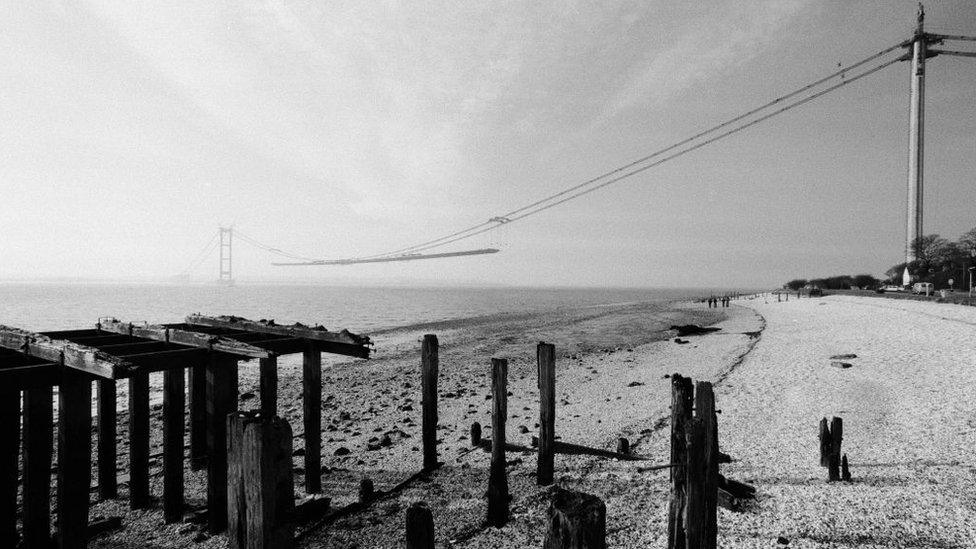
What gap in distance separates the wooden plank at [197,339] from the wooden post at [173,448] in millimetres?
620

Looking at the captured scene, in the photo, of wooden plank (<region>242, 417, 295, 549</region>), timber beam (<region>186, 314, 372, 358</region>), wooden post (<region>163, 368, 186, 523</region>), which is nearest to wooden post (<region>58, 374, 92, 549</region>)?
wooden post (<region>163, 368, 186, 523</region>)

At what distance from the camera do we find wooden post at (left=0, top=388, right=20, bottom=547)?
568cm

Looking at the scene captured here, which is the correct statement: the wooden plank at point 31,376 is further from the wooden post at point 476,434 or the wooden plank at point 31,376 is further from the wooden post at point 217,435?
the wooden post at point 476,434

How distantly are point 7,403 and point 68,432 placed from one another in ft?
4.11

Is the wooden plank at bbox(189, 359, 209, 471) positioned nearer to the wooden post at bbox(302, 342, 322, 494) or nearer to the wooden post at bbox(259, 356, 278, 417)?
the wooden post at bbox(259, 356, 278, 417)

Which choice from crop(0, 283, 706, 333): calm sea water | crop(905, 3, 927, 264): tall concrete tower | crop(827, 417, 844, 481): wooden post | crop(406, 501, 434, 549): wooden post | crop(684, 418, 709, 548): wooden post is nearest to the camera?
crop(406, 501, 434, 549): wooden post

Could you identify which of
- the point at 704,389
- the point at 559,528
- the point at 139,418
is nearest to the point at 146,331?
the point at 139,418

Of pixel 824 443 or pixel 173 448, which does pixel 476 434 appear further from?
pixel 824 443

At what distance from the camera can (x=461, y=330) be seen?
38781mm

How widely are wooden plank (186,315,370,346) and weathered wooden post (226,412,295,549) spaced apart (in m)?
4.54

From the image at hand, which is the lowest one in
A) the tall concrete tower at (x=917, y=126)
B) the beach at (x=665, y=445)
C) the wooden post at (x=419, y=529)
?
the beach at (x=665, y=445)

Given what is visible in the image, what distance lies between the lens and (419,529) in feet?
8.45

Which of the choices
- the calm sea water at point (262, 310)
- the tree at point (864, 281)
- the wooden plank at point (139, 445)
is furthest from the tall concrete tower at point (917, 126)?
the wooden plank at point (139, 445)

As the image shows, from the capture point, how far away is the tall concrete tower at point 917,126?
6581 cm
